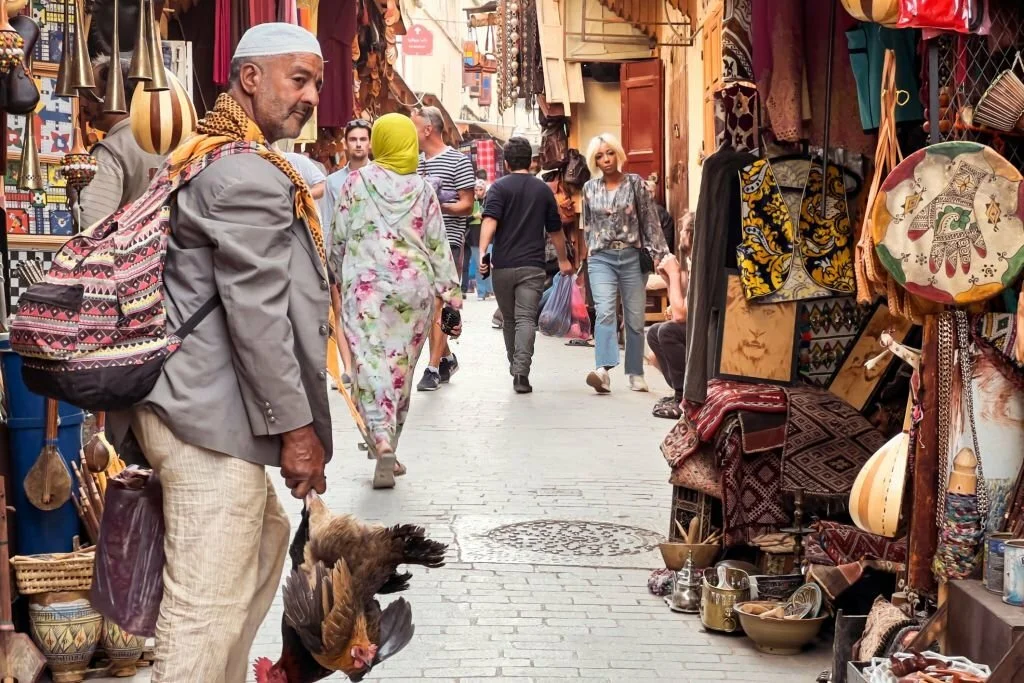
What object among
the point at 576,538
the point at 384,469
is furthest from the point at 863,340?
the point at 384,469

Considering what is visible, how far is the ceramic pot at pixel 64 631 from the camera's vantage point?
4.75 m

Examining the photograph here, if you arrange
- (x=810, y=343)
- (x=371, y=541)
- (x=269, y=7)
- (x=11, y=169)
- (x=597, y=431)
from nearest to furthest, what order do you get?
(x=371, y=541), (x=11, y=169), (x=810, y=343), (x=269, y=7), (x=597, y=431)

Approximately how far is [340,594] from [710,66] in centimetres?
1102

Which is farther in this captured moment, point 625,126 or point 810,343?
point 625,126

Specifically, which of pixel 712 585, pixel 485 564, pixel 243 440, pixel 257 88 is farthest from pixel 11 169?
pixel 712 585

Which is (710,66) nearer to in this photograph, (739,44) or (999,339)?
(739,44)

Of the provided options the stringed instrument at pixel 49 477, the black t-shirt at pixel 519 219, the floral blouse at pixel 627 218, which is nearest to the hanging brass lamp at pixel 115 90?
the stringed instrument at pixel 49 477

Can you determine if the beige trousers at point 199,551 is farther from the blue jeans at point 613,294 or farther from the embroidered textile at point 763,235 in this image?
the blue jeans at point 613,294

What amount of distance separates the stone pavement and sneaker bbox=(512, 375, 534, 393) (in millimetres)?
99

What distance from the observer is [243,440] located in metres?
3.60

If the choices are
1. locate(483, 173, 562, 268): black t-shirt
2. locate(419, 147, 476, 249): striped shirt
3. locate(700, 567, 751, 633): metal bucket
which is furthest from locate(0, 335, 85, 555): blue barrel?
locate(483, 173, 562, 268): black t-shirt

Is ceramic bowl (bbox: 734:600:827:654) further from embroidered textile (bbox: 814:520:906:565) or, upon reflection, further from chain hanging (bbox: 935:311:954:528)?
chain hanging (bbox: 935:311:954:528)

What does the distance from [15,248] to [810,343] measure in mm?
3444

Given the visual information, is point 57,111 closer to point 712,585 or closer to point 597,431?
point 712,585
